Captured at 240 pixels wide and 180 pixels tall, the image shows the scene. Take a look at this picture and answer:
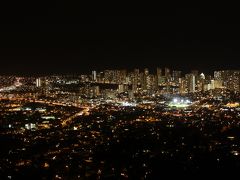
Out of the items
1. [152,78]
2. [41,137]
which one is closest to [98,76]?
[152,78]

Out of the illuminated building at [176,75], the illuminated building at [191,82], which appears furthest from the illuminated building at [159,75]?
the illuminated building at [191,82]

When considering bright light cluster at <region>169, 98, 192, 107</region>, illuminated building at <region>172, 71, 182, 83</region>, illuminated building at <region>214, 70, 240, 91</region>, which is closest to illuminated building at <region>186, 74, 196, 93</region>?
illuminated building at <region>214, 70, 240, 91</region>

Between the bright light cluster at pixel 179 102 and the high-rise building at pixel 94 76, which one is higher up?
the high-rise building at pixel 94 76

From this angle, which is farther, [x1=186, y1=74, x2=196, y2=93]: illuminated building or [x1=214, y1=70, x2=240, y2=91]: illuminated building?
[x1=186, y1=74, x2=196, y2=93]: illuminated building

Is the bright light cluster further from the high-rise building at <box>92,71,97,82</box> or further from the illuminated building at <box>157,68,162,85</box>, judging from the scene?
the high-rise building at <box>92,71,97,82</box>

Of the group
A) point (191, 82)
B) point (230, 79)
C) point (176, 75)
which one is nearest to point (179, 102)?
point (191, 82)

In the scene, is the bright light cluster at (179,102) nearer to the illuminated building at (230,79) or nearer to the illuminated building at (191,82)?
the illuminated building at (191,82)

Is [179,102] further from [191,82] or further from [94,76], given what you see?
[94,76]

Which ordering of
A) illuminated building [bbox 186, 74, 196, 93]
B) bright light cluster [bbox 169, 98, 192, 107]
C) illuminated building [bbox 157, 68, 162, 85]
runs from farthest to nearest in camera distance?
1. illuminated building [bbox 157, 68, 162, 85]
2. illuminated building [bbox 186, 74, 196, 93]
3. bright light cluster [bbox 169, 98, 192, 107]

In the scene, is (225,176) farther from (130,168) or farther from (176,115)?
(176,115)

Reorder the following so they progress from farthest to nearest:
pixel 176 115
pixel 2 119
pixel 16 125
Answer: pixel 176 115 < pixel 2 119 < pixel 16 125

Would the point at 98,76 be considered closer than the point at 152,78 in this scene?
No
